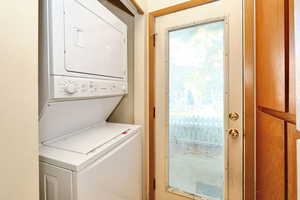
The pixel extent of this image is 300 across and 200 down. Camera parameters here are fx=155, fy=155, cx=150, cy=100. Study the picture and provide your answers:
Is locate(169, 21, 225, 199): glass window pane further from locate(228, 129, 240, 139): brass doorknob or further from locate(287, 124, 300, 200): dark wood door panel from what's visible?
locate(287, 124, 300, 200): dark wood door panel

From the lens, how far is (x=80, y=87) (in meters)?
1.09

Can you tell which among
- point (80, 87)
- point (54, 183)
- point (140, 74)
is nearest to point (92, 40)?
point (80, 87)

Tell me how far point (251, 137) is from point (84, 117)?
1.61 m

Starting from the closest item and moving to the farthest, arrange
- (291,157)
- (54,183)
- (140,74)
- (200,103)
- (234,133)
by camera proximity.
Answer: (291,157) < (54,183) < (234,133) < (200,103) < (140,74)

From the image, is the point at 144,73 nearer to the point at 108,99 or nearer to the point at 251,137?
the point at 108,99

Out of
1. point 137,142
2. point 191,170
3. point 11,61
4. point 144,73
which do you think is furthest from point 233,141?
point 11,61

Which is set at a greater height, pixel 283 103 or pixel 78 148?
pixel 283 103

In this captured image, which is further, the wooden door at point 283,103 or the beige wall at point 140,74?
the beige wall at point 140,74

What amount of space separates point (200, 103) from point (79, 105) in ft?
4.09

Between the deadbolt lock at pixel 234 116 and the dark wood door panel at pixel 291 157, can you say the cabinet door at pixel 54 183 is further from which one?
the deadbolt lock at pixel 234 116

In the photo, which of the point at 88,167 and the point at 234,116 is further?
the point at 234,116

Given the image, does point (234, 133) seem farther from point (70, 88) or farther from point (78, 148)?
point (70, 88)

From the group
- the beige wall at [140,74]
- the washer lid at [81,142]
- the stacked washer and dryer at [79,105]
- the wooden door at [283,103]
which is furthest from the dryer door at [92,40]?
the wooden door at [283,103]

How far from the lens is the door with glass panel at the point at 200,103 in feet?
5.26
